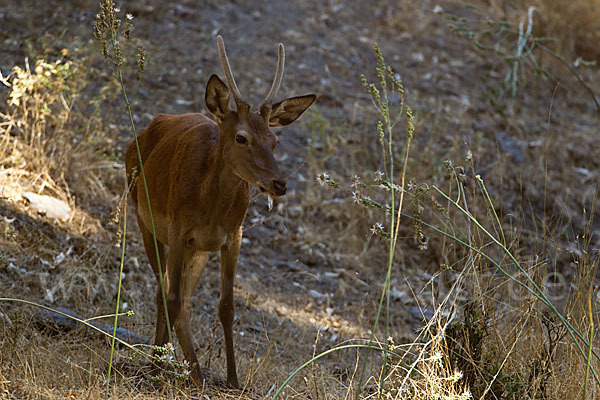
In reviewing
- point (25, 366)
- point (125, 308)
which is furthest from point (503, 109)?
point (25, 366)

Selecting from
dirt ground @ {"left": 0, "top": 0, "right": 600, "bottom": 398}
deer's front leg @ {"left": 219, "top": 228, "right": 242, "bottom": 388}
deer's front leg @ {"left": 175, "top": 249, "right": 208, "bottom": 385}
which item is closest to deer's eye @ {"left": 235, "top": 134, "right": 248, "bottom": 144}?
deer's front leg @ {"left": 219, "top": 228, "right": 242, "bottom": 388}

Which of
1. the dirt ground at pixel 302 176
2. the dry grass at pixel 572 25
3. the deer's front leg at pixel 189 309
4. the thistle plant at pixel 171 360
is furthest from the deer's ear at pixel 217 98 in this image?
the dry grass at pixel 572 25

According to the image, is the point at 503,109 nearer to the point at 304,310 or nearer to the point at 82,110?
the point at 304,310

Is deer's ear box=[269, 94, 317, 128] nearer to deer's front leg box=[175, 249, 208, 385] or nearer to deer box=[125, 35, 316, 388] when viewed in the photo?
deer box=[125, 35, 316, 388]

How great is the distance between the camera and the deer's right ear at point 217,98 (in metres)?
4.61

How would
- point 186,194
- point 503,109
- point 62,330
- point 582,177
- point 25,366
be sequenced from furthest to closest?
point 503,109
point 582,177
point 62,330
point 186,194
point 25,366

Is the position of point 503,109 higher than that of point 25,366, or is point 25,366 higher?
point 25,366

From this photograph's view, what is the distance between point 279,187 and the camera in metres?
4.33

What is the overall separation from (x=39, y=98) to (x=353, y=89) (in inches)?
187

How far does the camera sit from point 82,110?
316 inches

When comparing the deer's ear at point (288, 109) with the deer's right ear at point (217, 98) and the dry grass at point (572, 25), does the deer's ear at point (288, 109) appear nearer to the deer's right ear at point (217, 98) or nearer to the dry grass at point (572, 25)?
the deer's right ear at point (217, 98)

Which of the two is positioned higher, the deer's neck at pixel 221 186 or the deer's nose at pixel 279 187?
the deer's nose at pixel 279 187

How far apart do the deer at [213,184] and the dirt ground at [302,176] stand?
1.22 feet

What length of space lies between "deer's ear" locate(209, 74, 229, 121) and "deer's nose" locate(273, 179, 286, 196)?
26.1 inches
